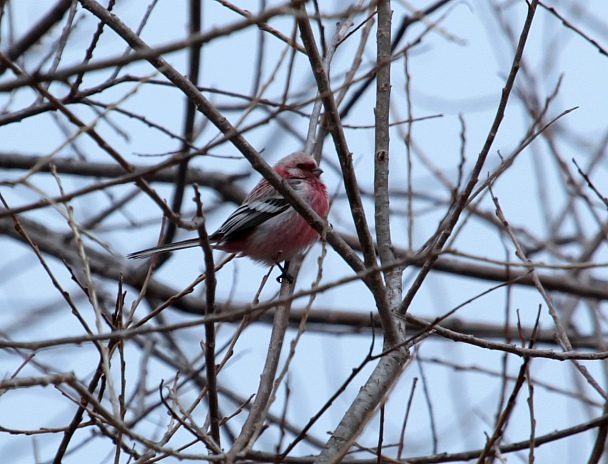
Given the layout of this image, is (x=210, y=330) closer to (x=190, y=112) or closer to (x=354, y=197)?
(x=354, y=197)

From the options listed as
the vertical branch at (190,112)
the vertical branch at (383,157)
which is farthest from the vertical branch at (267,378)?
the vertical branch at (190,112)

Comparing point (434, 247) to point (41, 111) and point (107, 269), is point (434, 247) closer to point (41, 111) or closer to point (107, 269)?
point (41, 111)

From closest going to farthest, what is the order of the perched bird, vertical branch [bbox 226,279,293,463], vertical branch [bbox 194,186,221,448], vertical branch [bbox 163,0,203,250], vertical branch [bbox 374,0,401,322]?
vertical branch [bbox 194,186,221,448]
vertical branch [bbox 226,279,293,463]
vertical branch [bbox 374,0,401,322]
vertical branch [bbox 163,0,203,250]
the perched bird

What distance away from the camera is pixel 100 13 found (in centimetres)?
364

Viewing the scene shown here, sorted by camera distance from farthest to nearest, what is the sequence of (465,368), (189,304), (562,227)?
1. (562,227)
2. (189,304)
3. (465,368)

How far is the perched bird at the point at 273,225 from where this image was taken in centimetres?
702

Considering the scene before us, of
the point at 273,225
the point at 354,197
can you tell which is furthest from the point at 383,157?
the point at 273,225

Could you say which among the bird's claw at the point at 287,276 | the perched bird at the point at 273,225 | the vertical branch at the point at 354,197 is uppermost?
the perched bird at the point at 273,225

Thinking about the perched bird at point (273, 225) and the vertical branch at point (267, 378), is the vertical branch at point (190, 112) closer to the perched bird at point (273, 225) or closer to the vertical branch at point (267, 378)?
the perched bird at point (273, 225)

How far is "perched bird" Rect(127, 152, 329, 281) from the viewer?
7.02 meters

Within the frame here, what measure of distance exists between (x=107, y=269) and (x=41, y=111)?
397 centimetres

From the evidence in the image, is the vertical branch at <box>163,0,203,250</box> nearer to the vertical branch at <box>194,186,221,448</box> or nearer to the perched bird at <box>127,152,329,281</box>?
the perched bird at <box>127,152,329,281</box>

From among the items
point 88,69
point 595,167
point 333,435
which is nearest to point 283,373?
point 333,435

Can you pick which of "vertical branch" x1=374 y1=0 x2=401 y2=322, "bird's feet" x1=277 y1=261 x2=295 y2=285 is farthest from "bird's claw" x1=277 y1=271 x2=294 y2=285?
"vertical branch" x1=374 y1=0 x2=401 y2=322
